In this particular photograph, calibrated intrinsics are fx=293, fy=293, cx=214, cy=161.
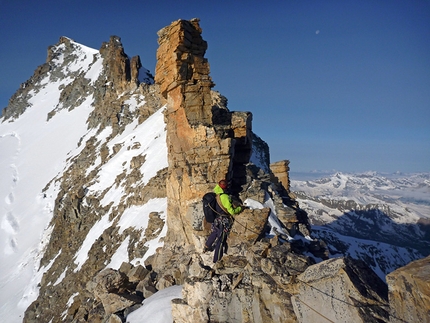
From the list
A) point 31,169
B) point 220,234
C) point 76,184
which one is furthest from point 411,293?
point 31,169

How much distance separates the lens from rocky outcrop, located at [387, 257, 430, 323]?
183 inches

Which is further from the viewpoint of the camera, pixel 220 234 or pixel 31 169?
pixel 31 169

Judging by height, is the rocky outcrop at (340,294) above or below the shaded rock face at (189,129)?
below

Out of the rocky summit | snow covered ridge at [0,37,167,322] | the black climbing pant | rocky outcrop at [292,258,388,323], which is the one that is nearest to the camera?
rocky outcrop at [292,258,388,323]

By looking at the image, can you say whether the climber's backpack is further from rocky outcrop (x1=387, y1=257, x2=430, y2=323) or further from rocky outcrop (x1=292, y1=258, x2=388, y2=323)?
rocky outcrop (x1=387, y1=257, x2=430, y2=323)

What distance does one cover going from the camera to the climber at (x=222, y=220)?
9375 millimetres

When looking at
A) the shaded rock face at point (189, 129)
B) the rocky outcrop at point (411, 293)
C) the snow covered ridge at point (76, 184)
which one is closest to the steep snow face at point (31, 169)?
the snow covered ridge at point (76, 184)

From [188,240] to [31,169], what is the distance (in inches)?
2260

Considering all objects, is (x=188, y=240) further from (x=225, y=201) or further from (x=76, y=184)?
(x=76, y=184)

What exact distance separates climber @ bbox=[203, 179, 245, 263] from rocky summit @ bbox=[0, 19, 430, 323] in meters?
0.29

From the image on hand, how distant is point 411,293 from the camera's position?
15.8ft

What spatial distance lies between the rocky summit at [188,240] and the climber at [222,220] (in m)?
0.29

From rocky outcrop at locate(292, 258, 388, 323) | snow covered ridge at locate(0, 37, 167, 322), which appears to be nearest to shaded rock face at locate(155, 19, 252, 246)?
snow covered ridge at locate(0, 37, 167, 322)

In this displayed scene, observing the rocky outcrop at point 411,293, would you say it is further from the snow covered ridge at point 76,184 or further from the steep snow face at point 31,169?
the steep snow face at point 31,169
